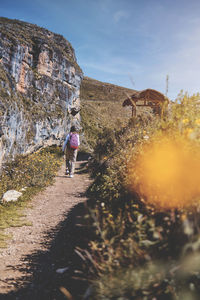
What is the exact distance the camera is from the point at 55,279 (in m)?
2.88

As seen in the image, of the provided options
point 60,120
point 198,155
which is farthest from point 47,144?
point 198,155

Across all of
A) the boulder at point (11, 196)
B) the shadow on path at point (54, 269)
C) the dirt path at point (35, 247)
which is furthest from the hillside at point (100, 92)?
the shadow on path at point (54, 269)

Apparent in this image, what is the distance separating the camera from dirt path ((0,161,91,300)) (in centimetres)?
282

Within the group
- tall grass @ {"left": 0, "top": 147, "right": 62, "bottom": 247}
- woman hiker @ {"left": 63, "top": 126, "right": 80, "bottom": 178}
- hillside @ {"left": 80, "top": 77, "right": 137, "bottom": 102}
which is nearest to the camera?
tall grass @ {"left": 0, "top": 147, "right": 62, "bottom": 247}

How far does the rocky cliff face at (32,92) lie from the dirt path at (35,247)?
13.2 ft

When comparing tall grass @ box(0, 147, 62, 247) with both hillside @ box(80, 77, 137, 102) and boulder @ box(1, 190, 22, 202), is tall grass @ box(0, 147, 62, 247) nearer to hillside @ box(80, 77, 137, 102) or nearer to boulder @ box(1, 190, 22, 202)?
boulder @ box(1, 190, 22, 202)

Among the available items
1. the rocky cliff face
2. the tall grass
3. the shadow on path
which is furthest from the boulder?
the shadow on path

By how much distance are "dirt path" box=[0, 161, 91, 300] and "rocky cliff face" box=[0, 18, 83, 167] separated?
4.01 m

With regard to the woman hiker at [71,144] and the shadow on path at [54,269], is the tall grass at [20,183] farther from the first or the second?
the woman hiker at [71,144]

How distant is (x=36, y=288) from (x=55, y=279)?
274 mm

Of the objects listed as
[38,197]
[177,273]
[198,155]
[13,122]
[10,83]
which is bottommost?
[38,197]

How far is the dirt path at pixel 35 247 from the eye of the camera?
282 cm

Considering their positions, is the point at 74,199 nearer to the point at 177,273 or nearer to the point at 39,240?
the point at 39,240

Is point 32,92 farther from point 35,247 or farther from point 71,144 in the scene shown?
point 35,247
